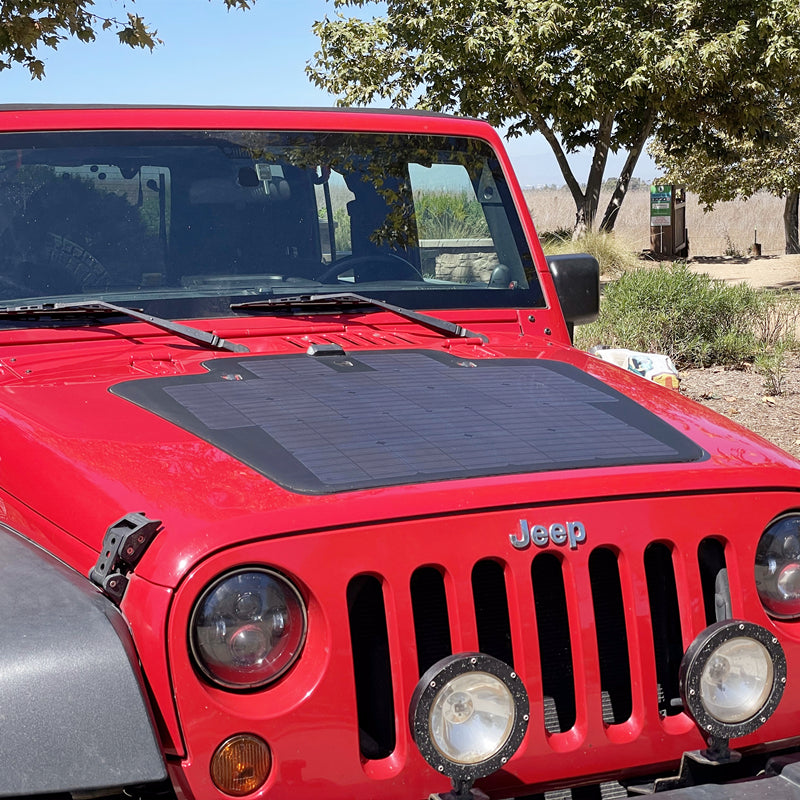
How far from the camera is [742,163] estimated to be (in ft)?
93.8

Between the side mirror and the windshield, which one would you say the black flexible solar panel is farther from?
the side mirror

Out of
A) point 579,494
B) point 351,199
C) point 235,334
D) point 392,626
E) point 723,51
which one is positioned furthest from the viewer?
point 723,51

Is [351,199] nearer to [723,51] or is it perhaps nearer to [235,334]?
[235,334]

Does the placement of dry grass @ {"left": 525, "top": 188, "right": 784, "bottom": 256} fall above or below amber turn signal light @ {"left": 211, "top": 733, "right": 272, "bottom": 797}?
above

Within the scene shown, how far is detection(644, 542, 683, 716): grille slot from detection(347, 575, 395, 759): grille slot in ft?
1.85

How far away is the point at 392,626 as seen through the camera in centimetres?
197

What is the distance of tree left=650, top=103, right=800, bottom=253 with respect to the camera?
901 inches

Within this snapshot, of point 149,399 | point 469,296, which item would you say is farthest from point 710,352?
point 149,399

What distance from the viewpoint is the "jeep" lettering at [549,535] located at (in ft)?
6.75

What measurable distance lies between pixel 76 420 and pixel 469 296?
150 cm

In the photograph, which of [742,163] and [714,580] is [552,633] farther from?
[742,163]

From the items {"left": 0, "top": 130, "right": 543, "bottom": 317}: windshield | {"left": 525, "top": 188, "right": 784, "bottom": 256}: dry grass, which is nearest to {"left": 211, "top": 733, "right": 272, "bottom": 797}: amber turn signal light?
{"left": 0, "top": 130, "right": 543, "bottom": 317}: windshield

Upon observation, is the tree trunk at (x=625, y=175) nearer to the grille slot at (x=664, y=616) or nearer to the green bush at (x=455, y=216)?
the green bush at (x=455, y=216)

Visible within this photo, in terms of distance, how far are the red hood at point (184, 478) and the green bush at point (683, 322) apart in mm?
6704
